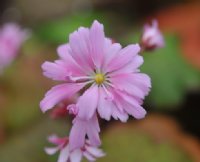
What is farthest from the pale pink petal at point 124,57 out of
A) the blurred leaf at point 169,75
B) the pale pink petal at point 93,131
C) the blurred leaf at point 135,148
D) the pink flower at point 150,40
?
the blurred leaf at point 169,75

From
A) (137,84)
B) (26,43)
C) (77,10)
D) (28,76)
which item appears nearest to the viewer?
(137,84)

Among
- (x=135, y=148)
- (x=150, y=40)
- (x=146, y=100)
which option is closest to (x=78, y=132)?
(x=150, y=40)

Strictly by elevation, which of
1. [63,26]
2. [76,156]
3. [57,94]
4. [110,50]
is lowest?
[76,156]

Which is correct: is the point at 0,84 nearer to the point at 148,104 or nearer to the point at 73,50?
the point at 148,104

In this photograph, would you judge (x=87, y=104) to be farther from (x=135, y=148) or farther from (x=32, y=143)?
(x=32, y=143)

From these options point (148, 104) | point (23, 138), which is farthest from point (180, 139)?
point (23, 138)

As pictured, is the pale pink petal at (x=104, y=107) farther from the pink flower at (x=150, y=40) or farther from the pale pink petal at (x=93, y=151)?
the pink flower at (x=150, y=40)

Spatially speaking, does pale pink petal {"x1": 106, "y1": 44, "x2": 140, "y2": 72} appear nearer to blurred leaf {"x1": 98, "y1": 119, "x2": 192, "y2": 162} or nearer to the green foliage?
blurred leaf {"x1": 98, "y1": 119, "x2": 192, "y2": 162}
